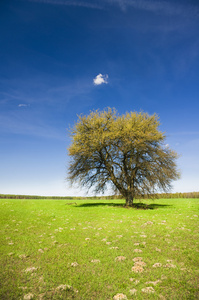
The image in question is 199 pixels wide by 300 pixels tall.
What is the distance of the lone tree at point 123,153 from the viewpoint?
23.8 metres

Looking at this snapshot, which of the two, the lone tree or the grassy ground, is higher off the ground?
the lone tree

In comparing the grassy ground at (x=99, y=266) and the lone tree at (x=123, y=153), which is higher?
the lone tree at (x=123, y=153)

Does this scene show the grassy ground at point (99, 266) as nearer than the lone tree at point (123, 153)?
Yes

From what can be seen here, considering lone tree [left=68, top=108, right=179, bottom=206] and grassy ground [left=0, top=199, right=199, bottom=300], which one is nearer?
grassy ground [left=0, top=199, right=199, bottom=300]

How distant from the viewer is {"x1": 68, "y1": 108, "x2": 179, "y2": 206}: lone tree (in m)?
23.8

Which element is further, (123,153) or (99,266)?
(123,153)

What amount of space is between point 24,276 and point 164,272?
443 cm

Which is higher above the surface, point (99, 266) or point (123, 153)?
point (123, 153)

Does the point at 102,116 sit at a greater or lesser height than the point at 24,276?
greater

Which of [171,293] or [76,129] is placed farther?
[76,129]

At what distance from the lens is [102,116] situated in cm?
2695

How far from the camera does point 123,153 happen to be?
25156mm

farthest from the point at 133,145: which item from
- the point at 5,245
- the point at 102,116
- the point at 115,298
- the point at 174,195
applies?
the point at 174,195

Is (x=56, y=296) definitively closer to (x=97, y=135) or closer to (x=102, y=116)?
(x=97, y=135)
